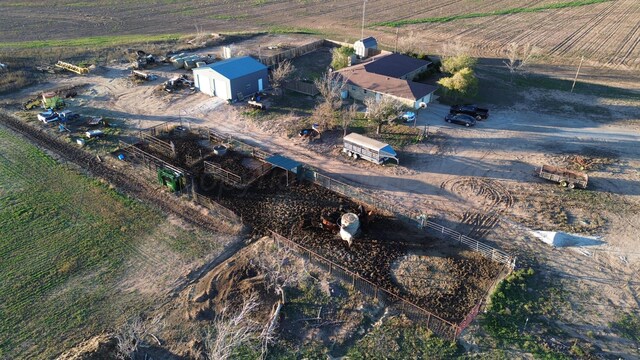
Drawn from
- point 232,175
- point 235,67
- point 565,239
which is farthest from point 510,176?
point 235,67

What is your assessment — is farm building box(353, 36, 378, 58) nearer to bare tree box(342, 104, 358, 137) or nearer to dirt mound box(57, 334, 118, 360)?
bare tree box(342, 104, 358, 137)

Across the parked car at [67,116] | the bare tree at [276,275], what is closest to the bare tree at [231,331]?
the bare tree at [276,275]

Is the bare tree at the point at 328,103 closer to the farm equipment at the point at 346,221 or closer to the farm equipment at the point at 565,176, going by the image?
the farm equipment at the point at 346,221

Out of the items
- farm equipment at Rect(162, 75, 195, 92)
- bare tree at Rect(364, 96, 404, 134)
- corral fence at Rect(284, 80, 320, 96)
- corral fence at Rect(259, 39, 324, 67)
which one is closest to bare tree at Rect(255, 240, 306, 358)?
bare tree at Rect(364, 96, 404, 134)

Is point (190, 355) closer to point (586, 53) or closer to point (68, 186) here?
point (68, 186)

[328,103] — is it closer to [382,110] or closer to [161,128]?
[382,110]

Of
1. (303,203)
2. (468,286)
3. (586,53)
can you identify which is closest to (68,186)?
(303,203)
